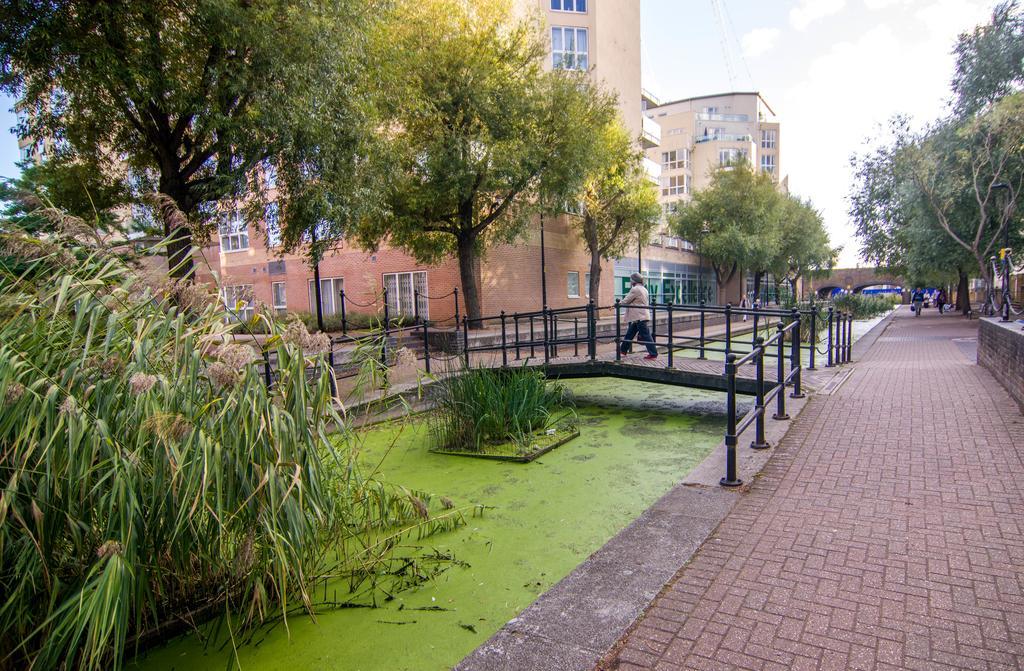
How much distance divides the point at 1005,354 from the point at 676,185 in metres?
58.3

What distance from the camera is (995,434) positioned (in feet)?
19.0

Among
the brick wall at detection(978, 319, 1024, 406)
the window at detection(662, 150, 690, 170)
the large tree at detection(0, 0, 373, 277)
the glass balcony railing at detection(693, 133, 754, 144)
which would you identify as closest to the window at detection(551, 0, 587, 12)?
the large tree at detection(0, 0, 373, 277)

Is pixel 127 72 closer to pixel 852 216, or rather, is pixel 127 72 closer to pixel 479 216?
pixel 479 216

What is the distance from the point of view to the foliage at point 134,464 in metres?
2.48

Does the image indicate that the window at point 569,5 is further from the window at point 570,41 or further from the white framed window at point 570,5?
the window at point 570,41

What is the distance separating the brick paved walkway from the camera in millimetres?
2545

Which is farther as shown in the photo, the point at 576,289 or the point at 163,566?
Result: the point at 576,289

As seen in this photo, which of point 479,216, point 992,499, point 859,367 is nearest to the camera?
point 992,499

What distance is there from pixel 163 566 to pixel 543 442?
15.7 ft

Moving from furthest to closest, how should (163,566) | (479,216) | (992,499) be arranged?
1. (479,216)
2. (992,499)
3. (163,566)

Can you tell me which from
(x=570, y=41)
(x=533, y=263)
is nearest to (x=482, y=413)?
(x=533, y=263)

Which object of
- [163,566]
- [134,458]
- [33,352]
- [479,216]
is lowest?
[163,566]

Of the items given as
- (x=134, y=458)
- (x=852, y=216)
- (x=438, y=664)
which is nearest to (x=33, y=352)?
(x=134, y=458)

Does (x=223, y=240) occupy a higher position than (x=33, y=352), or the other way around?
(x=223, y=240)
